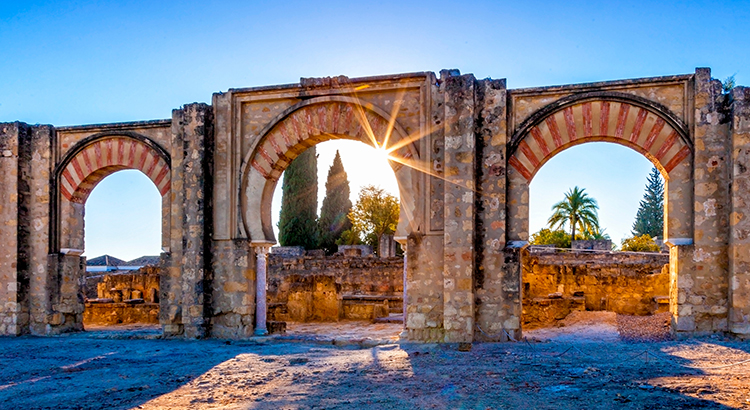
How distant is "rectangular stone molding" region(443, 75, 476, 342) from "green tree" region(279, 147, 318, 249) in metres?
17.3

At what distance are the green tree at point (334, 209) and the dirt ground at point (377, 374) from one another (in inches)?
721

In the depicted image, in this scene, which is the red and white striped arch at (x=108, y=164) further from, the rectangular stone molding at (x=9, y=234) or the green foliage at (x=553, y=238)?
the green foliage at (x=553, y=238)

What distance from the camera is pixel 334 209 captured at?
2594 centimetres

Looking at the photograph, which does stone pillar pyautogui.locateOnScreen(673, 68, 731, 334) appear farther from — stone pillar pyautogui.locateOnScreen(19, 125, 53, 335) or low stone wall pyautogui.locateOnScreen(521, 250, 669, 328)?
stone pillar pyautogui.locateOnScreen(19, 125, 53, 335)

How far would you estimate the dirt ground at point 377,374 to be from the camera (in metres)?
3.71

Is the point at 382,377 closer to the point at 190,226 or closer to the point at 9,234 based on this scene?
the point at 190,226

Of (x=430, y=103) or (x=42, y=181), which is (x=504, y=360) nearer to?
(x=430, y=103)

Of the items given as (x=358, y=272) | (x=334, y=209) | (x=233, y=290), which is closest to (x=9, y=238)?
(x=233, y=290)

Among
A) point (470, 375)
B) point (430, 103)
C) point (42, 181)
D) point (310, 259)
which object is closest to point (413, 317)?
point (470, 375)

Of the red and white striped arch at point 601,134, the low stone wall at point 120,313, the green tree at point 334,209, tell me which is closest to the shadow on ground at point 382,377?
the red and white striped arch at point 601,134

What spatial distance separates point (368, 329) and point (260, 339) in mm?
2220

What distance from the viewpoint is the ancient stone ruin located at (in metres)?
5.93

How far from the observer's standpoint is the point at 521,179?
6.41 metres

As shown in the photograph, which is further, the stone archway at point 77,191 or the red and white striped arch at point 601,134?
the stone archway at point 77,191
